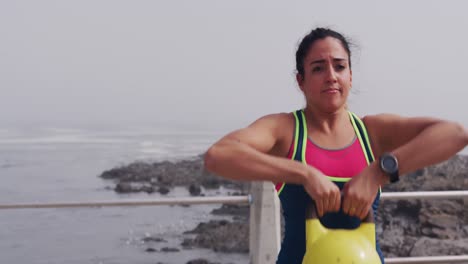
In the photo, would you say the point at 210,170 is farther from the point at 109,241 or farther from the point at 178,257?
the point at 109,241

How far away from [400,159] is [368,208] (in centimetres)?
13

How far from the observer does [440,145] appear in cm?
127

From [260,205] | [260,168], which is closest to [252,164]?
[260,168]

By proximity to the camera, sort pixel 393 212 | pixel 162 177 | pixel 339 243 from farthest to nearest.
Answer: pixel 162 177, pixel 393 212, pixel 339 243

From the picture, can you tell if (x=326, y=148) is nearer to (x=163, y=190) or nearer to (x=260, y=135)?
(x=260, y=135)

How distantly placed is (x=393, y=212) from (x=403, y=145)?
139 feet

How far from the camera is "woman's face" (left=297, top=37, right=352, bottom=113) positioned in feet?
4.40

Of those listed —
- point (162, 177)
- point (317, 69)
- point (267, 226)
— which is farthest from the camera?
point (162, 177)

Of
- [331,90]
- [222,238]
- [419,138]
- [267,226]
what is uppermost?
[331,90]

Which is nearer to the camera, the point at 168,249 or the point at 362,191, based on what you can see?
the point at 362,191

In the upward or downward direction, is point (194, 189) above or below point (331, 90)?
below

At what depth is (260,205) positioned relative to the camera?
2635 mm

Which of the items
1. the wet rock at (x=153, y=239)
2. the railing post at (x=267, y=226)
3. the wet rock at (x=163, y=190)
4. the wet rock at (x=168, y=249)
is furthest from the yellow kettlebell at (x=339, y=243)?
the wet rock at (x=153, y=239)

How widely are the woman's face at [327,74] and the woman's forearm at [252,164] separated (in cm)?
21
